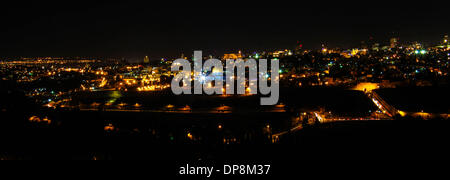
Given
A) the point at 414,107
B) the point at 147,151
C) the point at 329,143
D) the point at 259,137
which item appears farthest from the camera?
the point at 414,107

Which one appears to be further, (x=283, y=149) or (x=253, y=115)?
(x=253, y=115)

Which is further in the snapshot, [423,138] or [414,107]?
[414,107]

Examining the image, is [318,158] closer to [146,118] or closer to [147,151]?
[147,151]

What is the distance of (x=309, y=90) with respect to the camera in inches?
392

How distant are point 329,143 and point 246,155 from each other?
5.79ft

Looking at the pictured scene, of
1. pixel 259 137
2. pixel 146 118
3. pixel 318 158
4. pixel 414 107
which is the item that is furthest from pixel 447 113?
pixel 146 118

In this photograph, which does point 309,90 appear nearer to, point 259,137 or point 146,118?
point 259,137

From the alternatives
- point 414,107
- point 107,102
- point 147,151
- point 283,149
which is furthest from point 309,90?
point 107,102

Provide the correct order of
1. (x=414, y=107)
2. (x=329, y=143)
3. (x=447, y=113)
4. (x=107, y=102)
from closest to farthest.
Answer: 1. (x=329, y=143)
2. (x=447, y=113)
3. (x=414, y=107)
4. (x=107, y=102)

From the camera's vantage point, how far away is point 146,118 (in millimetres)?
7551

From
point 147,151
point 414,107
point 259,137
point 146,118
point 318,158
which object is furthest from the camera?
point 146,118
